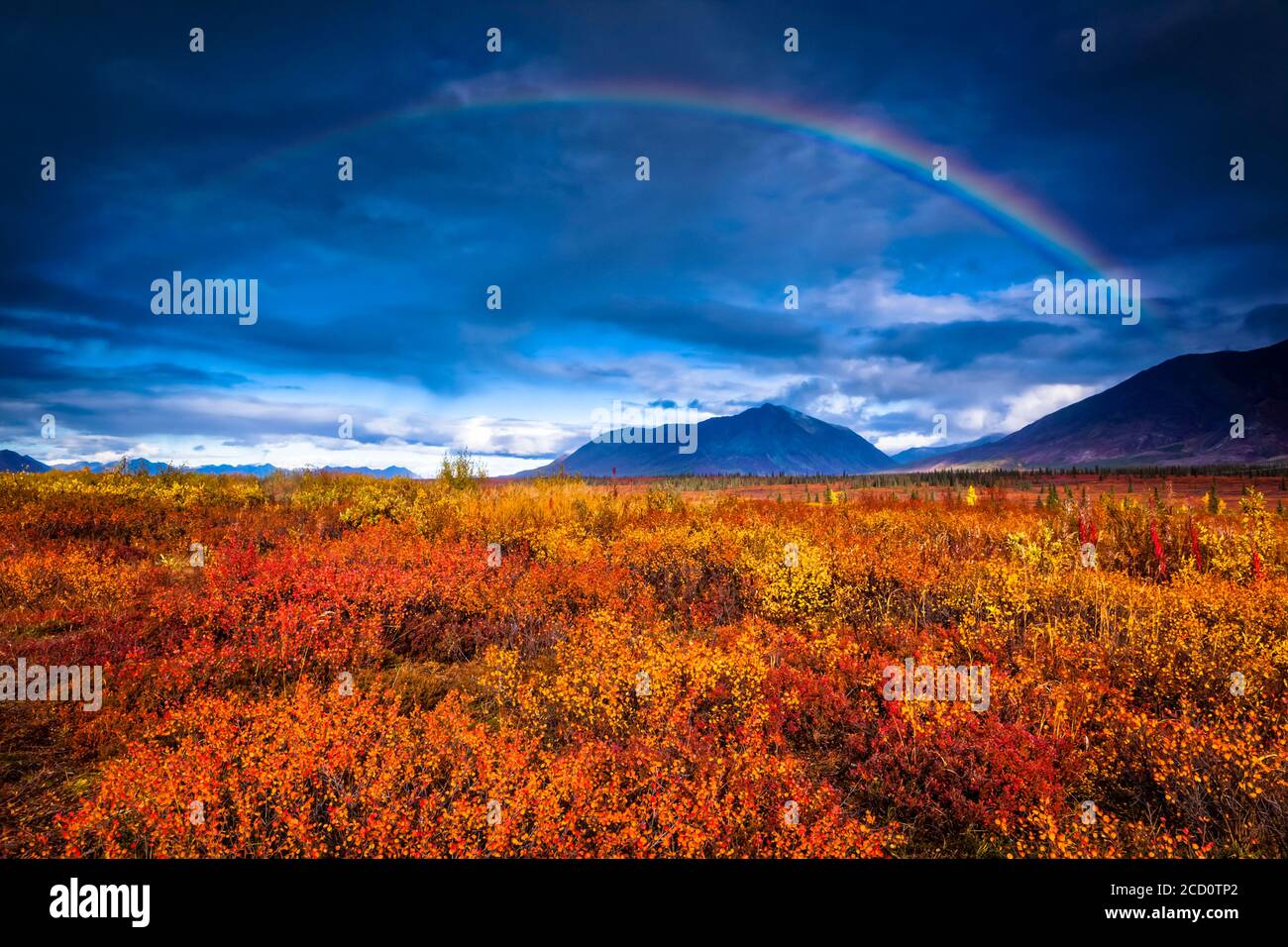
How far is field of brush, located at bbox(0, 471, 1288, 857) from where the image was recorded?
340 centimetres

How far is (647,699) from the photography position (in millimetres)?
4871

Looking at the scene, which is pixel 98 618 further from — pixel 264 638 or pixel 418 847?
pixel 418 847

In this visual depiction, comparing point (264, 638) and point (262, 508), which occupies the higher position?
point (262, 508)

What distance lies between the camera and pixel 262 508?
15.2 metres

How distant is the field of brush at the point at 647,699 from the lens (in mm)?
3400

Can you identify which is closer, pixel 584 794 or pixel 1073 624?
pixel 584 794
